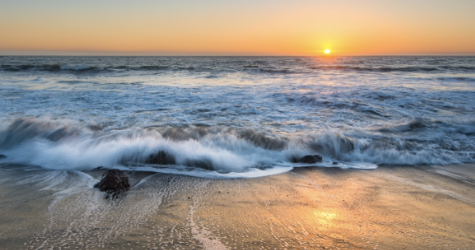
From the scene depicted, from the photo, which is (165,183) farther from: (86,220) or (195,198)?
(86,220)

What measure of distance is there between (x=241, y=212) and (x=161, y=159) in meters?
1.84

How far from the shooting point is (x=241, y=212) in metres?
2.46

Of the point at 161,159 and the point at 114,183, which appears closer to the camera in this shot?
the point at 114,183

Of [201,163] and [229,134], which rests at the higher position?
[229,134]

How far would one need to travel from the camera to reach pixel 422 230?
2203 millimetres

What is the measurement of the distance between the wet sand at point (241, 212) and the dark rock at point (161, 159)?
0.41 m

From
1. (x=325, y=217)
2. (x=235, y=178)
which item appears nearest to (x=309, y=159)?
(x=235, y=178)

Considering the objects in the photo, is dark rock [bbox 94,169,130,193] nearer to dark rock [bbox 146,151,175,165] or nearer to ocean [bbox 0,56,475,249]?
ocean [bbox 0,56,475,249]

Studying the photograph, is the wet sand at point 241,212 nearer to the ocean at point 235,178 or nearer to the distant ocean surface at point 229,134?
the ocean at point 235,178

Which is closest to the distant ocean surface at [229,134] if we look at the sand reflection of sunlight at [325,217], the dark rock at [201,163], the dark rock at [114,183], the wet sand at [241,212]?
the dark rock at [201,163]

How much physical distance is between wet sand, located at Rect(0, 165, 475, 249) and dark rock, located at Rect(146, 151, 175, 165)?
0.41 meters

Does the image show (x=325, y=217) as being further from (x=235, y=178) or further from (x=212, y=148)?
(x=212, y=148)

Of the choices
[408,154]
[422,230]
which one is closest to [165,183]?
[422,230]

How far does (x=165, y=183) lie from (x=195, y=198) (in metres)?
0.59
